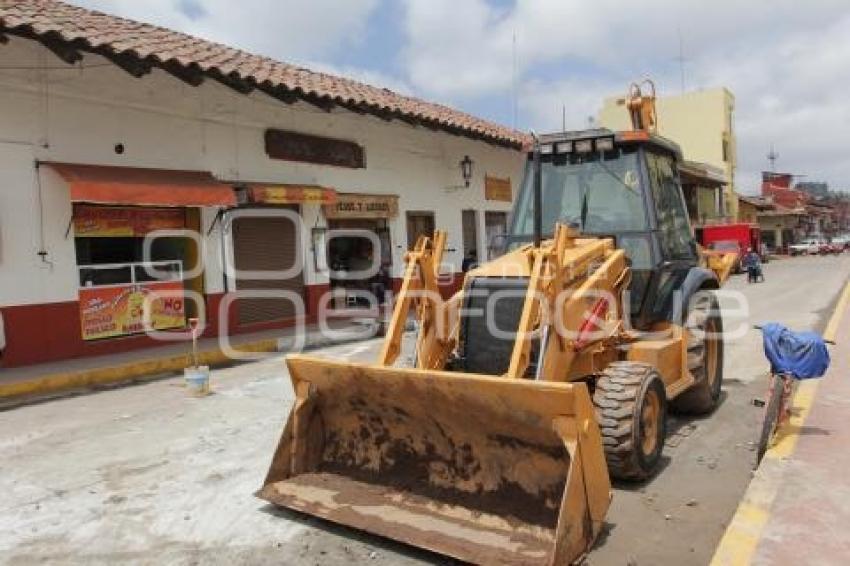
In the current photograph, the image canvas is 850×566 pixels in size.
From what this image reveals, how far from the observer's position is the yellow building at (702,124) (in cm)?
4972

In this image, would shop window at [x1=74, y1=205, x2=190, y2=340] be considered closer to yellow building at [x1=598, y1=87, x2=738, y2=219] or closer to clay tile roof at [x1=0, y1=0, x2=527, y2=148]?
clay tile roof at [x1=0, y1=0, x2=527, y2=148]

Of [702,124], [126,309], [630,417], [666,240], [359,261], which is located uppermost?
[702,124]

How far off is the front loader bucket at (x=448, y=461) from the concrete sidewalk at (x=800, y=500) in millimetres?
821

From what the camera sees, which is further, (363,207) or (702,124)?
(702,124)

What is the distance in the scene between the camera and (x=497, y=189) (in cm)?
2155

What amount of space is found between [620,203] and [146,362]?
7.10 meters

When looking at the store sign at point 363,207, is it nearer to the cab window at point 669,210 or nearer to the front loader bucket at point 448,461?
the cab window at point 669,210

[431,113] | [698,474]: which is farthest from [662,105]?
[698,474]

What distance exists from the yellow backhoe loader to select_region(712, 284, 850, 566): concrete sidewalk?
748 mm

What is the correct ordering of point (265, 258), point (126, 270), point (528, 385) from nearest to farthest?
point (528, 385) < point (126, 270) < point (265, 258)

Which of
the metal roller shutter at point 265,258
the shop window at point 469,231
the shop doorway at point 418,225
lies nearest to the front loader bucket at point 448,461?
the metal roller shutter at point 265,258

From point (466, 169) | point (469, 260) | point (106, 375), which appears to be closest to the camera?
point (106, 375)

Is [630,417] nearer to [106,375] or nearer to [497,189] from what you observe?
[106,375]

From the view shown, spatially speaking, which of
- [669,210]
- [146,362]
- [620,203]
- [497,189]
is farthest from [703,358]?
[497,189]
